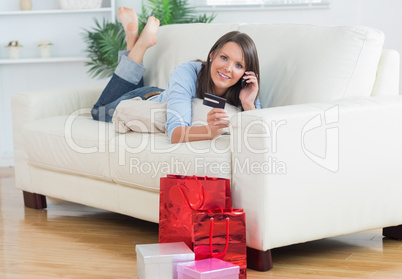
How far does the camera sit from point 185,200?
87.5 inches

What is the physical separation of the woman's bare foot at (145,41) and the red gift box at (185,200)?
52.6 inches

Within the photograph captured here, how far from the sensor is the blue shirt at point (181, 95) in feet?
8.55

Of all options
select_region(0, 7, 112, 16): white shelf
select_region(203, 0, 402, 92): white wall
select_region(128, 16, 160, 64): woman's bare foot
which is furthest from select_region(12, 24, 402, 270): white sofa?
select_region(0, 7, 112, 16): white shelf

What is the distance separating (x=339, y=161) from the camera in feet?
7.64

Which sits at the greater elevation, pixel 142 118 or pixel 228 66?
pixel 228 66

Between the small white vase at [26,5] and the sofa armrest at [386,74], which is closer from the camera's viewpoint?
the sofa armrest at [386,74]

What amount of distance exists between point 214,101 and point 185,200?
18.2 inches

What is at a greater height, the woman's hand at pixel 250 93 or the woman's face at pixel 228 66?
the woman's face at pixel 228 66

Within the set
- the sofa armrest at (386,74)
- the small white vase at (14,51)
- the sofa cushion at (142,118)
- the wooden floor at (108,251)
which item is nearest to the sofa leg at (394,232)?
the wooden floor at (108,251)

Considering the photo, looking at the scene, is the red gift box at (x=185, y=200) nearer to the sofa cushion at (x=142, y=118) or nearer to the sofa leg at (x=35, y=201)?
the sofa cushion at (x=142, y=118)

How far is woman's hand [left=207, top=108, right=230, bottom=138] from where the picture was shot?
2396 millimetres

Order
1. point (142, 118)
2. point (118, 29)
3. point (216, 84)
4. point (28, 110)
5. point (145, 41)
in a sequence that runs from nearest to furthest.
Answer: point (216, 84) → point (142, 118) → point (28, 110) → point (145, 41) → point (118, 29)

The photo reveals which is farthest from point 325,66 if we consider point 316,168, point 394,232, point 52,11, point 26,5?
point 26,5

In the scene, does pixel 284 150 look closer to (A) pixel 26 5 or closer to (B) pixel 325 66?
(B) pixel 325 66
